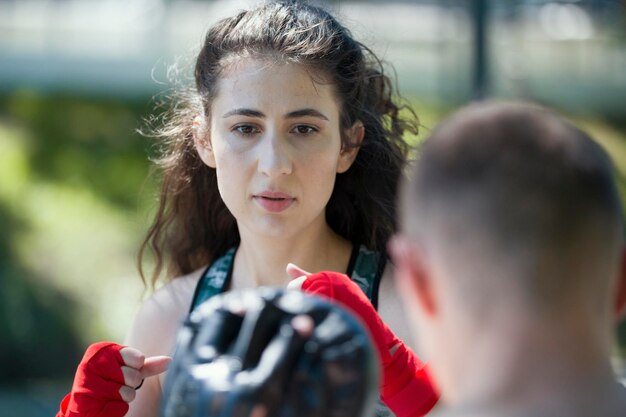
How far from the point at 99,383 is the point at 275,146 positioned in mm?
604

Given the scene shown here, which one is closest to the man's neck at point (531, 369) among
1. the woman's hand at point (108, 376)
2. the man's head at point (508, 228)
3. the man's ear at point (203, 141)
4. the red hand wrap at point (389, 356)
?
the man's head at point (508, 228)

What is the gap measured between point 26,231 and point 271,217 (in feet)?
12.3

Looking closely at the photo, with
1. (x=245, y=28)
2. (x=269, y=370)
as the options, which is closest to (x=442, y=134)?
(x=269, y=370)

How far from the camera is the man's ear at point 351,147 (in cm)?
242

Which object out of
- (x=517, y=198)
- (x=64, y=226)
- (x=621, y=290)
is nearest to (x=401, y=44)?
(x=64, y=226)

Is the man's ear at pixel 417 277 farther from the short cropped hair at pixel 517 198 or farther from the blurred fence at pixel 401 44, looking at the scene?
the blurred fence at pixel 401 44

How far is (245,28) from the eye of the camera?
2414mm

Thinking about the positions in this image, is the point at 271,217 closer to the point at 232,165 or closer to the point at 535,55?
the point at 232,165

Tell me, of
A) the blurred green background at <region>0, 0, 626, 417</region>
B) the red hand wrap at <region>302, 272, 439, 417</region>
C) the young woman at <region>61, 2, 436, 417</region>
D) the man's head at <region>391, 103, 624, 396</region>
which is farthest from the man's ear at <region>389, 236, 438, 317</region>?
the blurred green background at <region>0, 0, 626, 417</region>

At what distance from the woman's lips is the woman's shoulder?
1.15 feet

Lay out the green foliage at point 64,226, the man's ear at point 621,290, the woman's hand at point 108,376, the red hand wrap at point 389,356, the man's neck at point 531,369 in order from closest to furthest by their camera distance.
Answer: the man's neck at point 531,369, the man's ear at point 621,290, the red hand wrap at point 389,356, the woman's hand at point 108,376, the green foliage at point 64,226

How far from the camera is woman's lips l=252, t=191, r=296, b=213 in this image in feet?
7.36

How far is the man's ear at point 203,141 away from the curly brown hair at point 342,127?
1.2 inches

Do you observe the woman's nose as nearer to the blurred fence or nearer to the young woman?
the young woman
